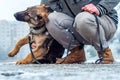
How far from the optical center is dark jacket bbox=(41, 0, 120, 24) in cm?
364

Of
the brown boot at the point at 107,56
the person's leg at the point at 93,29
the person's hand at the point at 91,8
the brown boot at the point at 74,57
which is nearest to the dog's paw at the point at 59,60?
the brown boot at the point at 74,57

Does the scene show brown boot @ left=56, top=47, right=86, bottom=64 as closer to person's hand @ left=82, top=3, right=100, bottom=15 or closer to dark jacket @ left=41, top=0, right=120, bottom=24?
dark jacket @ left=41, top=0, right=120, bottom=24

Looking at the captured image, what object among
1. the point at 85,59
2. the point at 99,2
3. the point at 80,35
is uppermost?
the point at 99,2

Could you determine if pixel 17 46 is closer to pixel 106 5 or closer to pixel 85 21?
pixel 85 21

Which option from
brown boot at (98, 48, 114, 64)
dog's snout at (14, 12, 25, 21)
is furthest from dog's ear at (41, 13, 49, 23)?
brown boot at (98, 48, 114, 64)

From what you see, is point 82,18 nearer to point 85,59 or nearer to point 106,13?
point 106,13

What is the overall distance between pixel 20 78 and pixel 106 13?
2061mm

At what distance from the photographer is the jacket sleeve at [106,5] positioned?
3.60 m

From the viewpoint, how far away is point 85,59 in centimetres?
403

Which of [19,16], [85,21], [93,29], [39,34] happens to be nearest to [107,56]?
[93,29]

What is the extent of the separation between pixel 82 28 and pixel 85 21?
76mm

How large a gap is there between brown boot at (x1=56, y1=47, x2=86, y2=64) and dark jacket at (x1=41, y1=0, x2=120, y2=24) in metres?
0.33

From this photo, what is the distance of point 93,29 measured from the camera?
3.59 metres

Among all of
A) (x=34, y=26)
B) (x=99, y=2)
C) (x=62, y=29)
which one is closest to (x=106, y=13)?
(x=99, y=2)
